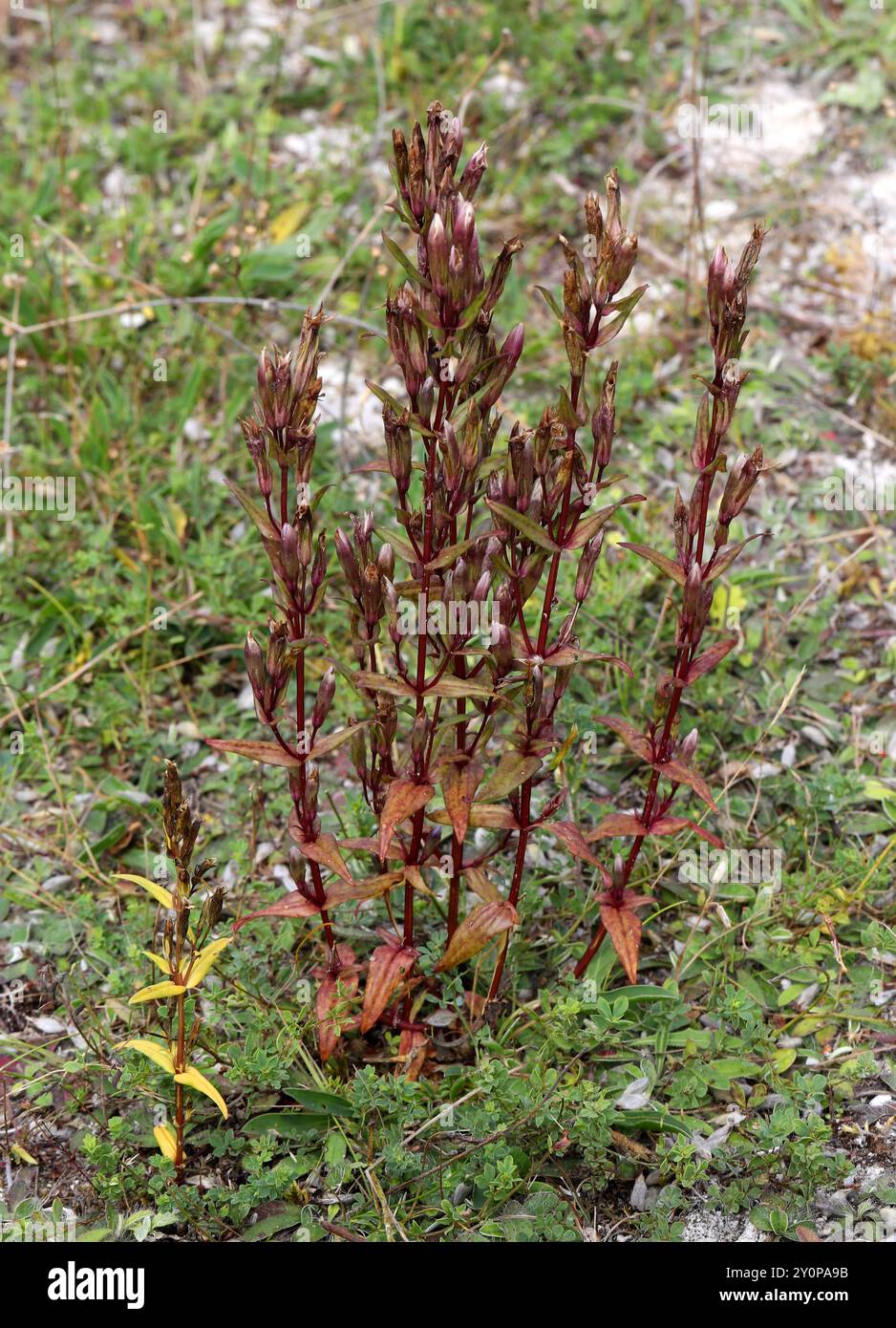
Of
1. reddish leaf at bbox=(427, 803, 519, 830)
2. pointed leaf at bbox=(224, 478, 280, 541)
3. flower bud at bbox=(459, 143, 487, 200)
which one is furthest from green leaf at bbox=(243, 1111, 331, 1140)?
flower bud at bbox=(459, 143, 487, 200)

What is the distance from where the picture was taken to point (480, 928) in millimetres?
2793

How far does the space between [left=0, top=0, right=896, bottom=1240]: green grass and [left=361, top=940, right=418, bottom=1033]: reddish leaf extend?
0.53ft

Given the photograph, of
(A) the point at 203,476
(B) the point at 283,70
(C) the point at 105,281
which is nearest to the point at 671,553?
(A) the point at 203,476

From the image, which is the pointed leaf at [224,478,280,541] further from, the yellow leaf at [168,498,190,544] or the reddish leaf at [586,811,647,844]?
the yellow leaf at [168,498,190,544]

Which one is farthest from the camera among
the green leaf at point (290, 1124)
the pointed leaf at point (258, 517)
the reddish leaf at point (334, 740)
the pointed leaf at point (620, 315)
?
the green leaf at point (290, 1124)

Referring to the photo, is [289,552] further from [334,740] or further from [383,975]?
[383,975]

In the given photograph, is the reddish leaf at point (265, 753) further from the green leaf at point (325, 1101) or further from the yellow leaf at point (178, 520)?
the yellow leaf at point (178, 520)

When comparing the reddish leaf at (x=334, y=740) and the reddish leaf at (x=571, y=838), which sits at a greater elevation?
the reddish leaf at (x=334, y=740)

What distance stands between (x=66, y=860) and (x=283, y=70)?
13.1 ft

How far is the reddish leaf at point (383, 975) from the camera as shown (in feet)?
9.18

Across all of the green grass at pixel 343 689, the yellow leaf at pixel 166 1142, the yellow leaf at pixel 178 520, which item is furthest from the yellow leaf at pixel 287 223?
the yellow leaf at pixel 166 1142

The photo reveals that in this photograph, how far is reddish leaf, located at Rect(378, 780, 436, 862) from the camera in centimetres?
258

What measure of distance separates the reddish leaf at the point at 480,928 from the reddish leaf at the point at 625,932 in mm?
206

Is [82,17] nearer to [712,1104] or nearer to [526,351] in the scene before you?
[526,351]
